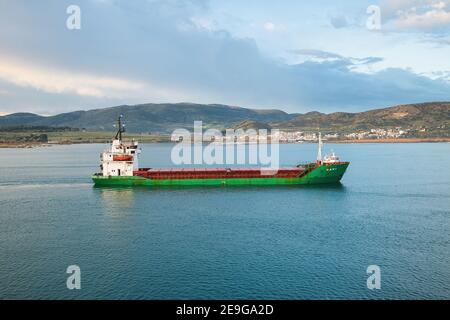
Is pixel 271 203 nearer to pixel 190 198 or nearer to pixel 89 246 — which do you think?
pixel 190 198

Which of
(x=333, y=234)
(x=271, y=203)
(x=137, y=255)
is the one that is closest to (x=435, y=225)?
(x=333, y=234)

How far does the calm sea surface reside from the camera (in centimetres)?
2980

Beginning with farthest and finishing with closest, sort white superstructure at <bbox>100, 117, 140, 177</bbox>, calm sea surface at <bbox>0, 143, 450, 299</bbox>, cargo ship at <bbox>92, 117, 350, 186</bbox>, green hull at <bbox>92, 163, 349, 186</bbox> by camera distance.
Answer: white superstructure at <bbox>100, 117, 140, 177</bbox> < cargo ship at <bbox>92, 117, 350, 186</bbox> < green hull at <bbox>92, 163, 349, 186</bbox> < calm sea surface at <bbox>0, 143, 450, 299</bbox>

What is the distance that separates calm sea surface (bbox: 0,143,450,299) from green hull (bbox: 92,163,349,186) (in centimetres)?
286

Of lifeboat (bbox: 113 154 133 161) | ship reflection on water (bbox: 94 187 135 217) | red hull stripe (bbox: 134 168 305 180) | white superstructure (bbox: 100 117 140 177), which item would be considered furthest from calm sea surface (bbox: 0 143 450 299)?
lifeboat (bbox: 113 154 133 161)

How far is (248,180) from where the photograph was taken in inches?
2970

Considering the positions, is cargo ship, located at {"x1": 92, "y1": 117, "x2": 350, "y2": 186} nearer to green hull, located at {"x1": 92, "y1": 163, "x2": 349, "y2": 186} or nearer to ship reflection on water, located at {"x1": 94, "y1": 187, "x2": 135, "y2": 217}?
green hull, located at {"x1": 92, "y1": 163, "x2": 349, "y2": 186}

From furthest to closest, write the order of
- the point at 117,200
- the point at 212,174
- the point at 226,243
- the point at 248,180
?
the point at 212,174 < the point at 248,180 < the point at 117,200 < the point at 226,243

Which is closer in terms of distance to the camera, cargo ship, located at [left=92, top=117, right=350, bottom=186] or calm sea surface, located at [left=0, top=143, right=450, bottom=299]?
calm sea surface, located at [left=0, top=143, right=450, bottom=299]

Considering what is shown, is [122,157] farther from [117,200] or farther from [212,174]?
[212,174]

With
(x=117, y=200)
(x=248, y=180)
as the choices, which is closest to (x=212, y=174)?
(x=248, y=180)

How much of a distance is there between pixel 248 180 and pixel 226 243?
117ft
